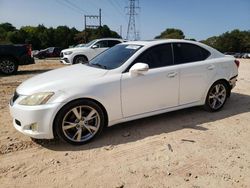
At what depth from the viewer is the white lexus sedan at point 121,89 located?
4359mm

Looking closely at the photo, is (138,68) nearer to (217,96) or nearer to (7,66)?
(217,96)

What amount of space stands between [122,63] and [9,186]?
2536 millimetres

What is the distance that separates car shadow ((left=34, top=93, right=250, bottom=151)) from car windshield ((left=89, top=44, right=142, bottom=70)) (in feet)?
3.61

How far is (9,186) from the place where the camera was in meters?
3.51

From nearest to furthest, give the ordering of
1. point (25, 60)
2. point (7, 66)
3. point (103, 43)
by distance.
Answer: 1. point (7, 66)
2. point (25, 60)
3. point (103, 43)

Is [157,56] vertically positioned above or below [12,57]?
above

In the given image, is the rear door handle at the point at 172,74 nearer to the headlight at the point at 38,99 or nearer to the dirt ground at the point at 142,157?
the dirt ground at the point at 142,157

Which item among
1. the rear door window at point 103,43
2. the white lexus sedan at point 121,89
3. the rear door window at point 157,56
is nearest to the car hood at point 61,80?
the white lexus sedan at point 121,89

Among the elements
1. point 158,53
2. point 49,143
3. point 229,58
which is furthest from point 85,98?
point 229,58

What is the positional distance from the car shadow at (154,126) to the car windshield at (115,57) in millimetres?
1099

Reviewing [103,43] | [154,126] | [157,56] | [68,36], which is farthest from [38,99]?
[68,36]

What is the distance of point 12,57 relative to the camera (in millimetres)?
12914

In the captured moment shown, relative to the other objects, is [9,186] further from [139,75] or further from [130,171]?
[139,75]

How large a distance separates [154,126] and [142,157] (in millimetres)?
1243
